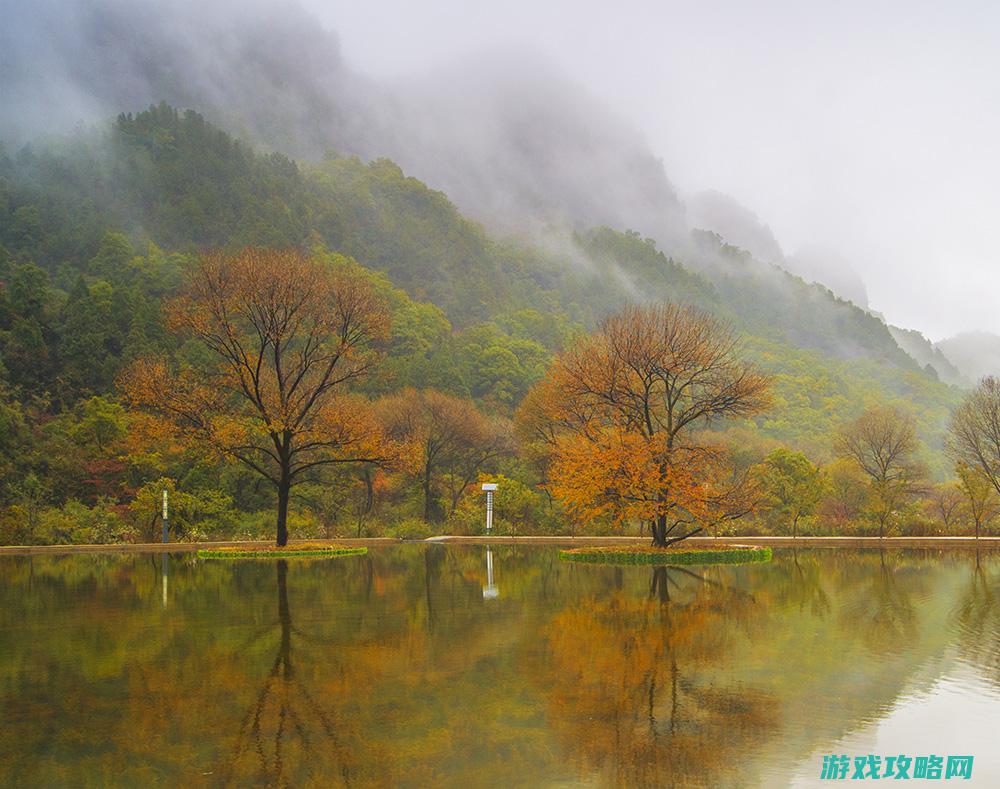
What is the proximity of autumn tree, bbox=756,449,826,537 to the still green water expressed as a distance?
23192 mm

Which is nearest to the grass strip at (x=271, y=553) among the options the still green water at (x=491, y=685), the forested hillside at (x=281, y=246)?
the forested hillside at (x=281, y=246)

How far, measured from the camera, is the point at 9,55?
131500 mm

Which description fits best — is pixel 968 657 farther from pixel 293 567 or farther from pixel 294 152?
pixel 294 152

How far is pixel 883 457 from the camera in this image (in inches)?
2100

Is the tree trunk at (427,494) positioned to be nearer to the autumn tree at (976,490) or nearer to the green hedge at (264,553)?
the green hedge at (264,553)

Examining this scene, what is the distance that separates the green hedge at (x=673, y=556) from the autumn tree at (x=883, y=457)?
15.0 metres

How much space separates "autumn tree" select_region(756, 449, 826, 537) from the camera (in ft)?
141

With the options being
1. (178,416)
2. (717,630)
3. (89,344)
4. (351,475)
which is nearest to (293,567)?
(178,416)

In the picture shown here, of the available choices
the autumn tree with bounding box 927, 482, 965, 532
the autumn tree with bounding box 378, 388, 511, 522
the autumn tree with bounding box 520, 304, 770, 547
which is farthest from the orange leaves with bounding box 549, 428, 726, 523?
Answer: the autumn tree with bounding box 378, 388, 511, 522

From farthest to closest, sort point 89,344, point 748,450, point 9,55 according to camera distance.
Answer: point 9,55, point 748,450, point 89,344

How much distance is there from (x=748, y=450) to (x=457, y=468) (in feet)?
77.1

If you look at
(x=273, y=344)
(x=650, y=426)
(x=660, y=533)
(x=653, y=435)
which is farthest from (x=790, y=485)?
(x=273, y=344)

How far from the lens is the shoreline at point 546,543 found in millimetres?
36531

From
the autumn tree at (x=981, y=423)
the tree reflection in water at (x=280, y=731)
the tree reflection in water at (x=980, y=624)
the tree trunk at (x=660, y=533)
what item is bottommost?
the tree reflection in water at (x=980, y=624)
